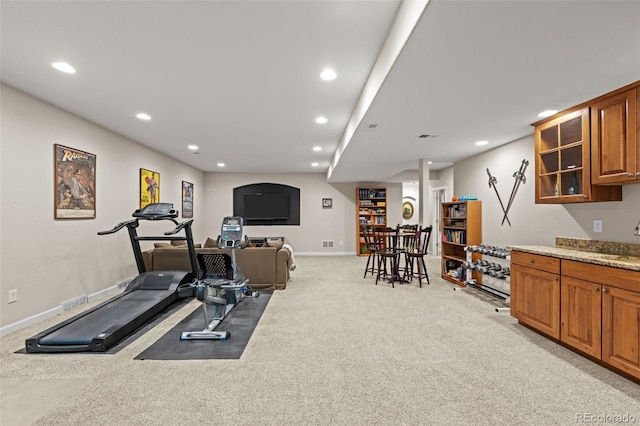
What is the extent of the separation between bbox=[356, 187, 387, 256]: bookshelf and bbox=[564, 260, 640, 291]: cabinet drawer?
6610 millimetres

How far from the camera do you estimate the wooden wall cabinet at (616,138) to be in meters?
2.45

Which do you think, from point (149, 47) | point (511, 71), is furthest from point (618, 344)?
point (149, 47)

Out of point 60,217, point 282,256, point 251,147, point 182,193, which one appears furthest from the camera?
point 182,193

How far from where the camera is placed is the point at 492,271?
4.22 metres

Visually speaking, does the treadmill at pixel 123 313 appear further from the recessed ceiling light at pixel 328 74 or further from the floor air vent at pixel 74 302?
the recessed ceiling light at pixel 328 74

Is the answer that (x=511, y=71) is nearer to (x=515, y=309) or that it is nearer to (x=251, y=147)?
(x=515, y=309)

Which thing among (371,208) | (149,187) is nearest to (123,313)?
(149,187)

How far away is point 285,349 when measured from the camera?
264 cm

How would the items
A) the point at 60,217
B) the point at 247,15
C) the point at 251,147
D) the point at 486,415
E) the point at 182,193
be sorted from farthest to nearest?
1. the point at 182,193
2. the point at 251,147
3. the point at 60,217
4. the point at 247,15
5. the point at 486,415

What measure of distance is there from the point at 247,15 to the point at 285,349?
2.67 metres

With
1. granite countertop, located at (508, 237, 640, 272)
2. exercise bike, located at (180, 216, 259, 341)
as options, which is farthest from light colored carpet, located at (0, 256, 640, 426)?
granite countertop, located at (508, 237, 640, 272)

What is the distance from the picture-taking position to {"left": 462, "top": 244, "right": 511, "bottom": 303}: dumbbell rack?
409 centimetres

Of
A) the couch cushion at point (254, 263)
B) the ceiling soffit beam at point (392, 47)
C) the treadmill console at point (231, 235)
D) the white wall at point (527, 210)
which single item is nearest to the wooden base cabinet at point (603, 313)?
the white wall at point (527, 210)

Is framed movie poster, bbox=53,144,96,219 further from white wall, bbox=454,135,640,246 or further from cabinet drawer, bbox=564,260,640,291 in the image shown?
white wall, bbox=454,135,640,246
